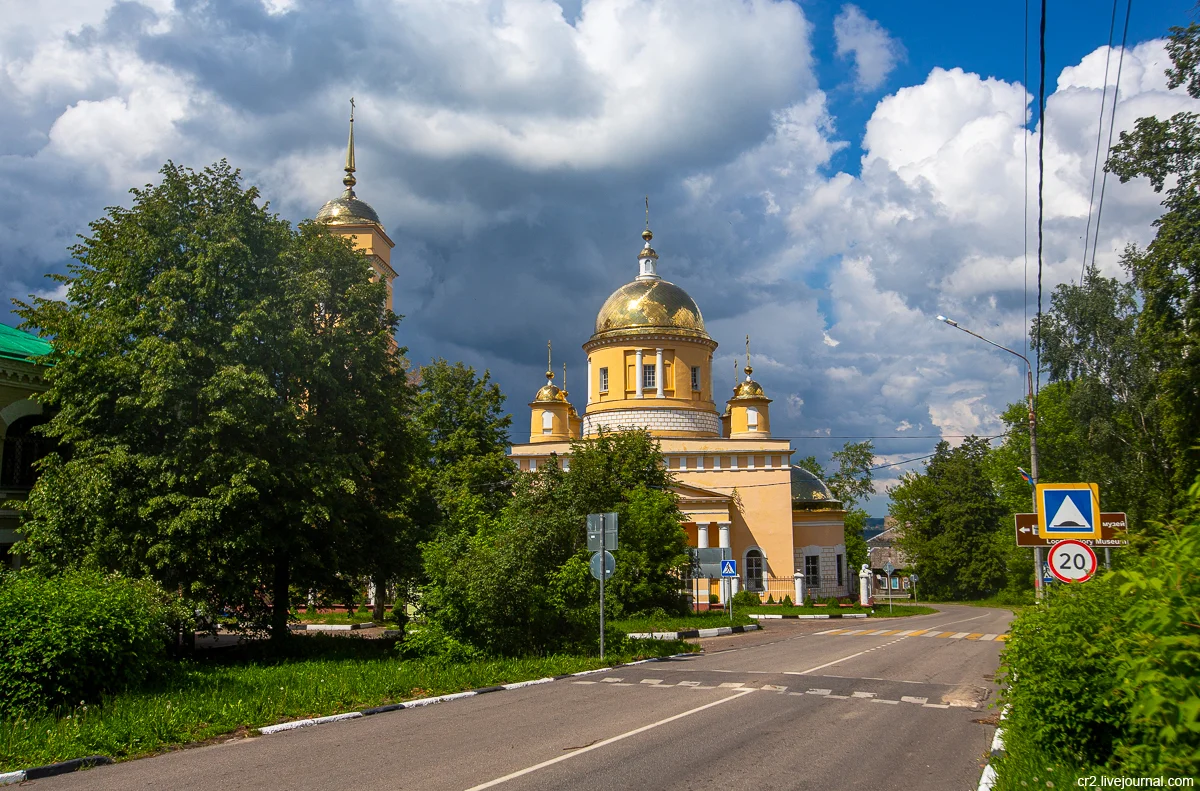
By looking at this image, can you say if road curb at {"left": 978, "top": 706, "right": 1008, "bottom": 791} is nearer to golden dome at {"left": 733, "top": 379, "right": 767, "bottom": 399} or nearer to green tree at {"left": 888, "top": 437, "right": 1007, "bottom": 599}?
golden dome at {"left": 733, "top": 379, "right": 767, "bottom": 399}

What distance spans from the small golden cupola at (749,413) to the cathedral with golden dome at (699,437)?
0.06 meters

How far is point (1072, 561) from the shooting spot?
10.6 m

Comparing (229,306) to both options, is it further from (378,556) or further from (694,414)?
(694,414)

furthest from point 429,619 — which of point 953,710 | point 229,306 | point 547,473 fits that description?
point 547,473

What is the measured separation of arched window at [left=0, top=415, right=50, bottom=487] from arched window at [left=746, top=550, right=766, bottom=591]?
35.0m

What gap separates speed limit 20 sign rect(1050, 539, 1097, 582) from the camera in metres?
10.5

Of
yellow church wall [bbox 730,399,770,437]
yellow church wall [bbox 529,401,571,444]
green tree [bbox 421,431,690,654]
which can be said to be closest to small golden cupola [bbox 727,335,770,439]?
yellow church wall [bbox 730,399,770,437]

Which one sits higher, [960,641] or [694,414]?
[694,414]

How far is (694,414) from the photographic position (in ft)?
163

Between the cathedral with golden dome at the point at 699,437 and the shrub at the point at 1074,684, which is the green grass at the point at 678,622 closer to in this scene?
the cathedral with golden dome at the point at 699,437

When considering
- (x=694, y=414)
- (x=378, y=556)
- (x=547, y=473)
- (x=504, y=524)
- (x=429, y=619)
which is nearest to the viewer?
(x=429, y=619)

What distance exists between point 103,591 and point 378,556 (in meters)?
8.08

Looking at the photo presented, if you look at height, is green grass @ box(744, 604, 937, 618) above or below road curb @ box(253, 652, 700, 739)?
below

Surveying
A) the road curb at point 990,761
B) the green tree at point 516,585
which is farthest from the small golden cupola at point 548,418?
the road curb at point 990,761
